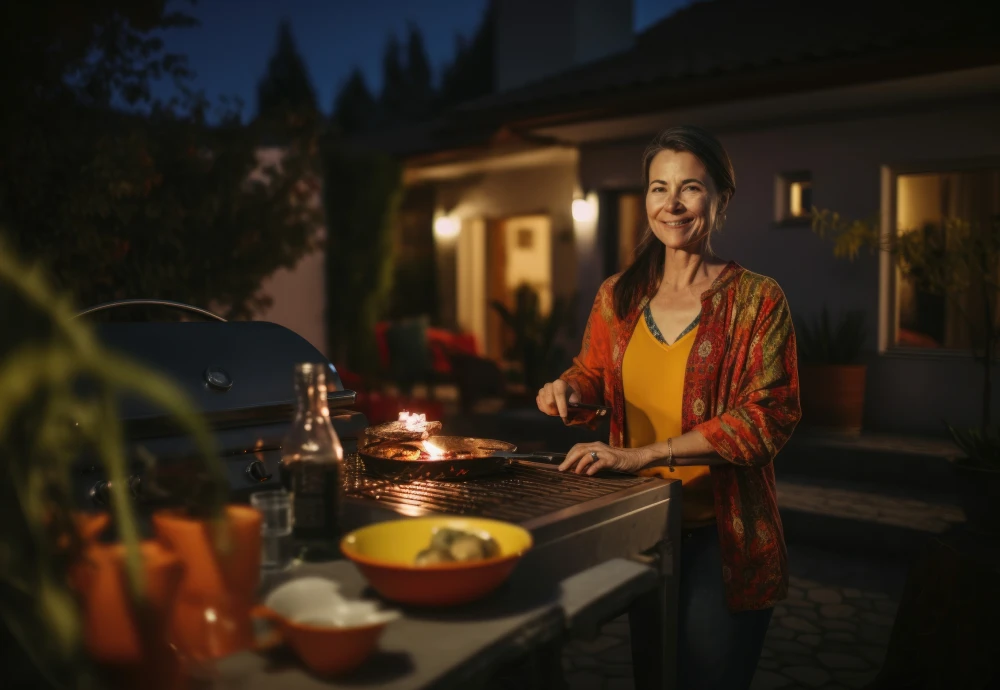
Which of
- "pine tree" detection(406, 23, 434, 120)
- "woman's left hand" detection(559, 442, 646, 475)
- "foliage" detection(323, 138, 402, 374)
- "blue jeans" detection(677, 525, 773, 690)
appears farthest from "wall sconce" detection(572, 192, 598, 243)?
"pine tree" detection(406, 23, 434, 120)

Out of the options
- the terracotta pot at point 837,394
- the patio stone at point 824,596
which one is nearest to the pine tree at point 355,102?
the terracotta pot at point 837,394

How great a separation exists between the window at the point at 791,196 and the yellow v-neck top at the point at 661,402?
264 inches

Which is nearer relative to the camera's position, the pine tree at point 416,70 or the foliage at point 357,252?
the foliage at point 357,252

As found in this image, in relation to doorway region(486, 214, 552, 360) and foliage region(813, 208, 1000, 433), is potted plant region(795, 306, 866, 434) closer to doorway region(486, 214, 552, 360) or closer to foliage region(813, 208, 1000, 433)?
foliage region(813, 208, 1000, 433)

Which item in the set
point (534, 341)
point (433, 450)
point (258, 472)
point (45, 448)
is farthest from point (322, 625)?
point (534, 341)

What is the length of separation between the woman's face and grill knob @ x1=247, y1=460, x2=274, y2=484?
1.30 m

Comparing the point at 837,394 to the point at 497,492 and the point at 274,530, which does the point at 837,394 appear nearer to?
the point at 497,492

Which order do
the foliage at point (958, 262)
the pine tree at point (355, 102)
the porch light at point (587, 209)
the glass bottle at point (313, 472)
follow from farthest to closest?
the pine tree at point (355, 102) < the porch light at point (587, 209) < the foliage at point (958, 262) < the glass bottle at point (313, 472)

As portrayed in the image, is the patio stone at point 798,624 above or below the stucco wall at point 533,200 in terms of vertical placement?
below

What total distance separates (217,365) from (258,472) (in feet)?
1.09

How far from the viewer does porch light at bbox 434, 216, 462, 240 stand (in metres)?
14.8

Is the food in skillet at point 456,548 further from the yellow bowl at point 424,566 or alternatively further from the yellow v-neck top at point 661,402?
the yellow v-neck top at point 661,402

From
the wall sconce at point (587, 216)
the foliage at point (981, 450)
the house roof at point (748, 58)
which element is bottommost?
the foliage at point (981, 450)

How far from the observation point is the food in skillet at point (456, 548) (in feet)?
4.49
